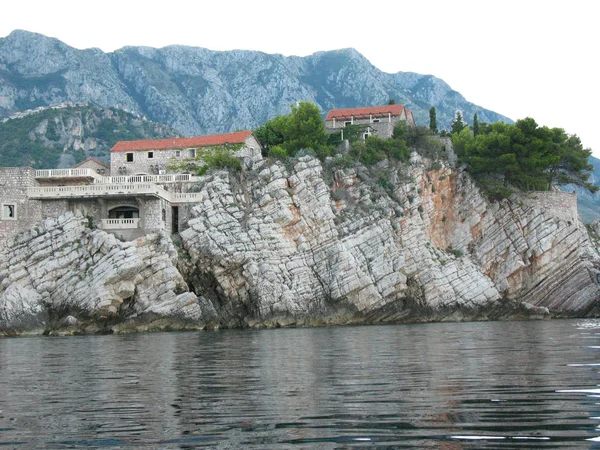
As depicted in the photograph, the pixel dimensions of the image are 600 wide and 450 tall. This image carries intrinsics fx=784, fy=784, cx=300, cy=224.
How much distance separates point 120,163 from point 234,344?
1290 inches

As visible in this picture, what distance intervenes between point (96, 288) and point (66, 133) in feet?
276

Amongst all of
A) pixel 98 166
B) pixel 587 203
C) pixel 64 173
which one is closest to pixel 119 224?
pixel 64 173

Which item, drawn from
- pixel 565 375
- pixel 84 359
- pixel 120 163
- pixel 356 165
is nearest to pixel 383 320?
pixel 356 165

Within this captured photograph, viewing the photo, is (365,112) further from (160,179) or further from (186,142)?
(160,179)

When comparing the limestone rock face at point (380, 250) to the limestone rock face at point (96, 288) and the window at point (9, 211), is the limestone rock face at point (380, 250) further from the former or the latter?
the window at point (9, 211)

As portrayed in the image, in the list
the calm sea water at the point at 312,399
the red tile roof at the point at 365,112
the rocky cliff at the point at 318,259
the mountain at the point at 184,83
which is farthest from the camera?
the mountain at the point at 184,83

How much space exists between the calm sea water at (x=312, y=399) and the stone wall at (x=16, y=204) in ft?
86.4

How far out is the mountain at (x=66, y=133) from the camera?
116438mm

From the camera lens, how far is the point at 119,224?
4950 centimetres

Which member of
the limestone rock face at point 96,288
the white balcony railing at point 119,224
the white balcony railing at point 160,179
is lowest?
the limestone rock face at point 96,288

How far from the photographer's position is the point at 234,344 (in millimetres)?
31031

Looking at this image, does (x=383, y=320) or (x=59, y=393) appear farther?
(x=383, y=320)

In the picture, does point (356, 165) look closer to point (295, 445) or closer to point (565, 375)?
point (565, 375)

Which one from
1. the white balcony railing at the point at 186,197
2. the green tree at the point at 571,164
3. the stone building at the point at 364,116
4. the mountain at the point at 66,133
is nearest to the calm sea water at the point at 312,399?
the white balcony railing at the point at 186,197
